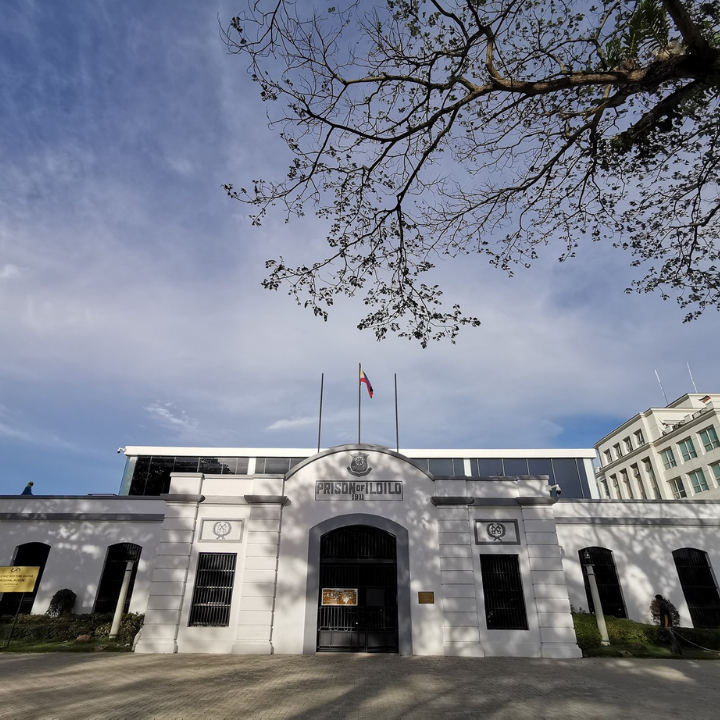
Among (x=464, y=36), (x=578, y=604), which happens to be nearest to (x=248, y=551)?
(x=578, y=604)

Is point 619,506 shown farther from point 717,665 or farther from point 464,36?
point 464,36

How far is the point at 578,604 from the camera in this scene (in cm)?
1623

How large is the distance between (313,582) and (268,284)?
9073 mm

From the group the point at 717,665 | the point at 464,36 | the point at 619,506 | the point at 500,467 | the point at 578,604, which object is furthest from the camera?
the point at 500,467

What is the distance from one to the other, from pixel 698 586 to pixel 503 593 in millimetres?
8389

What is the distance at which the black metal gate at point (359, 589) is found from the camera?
13.1m

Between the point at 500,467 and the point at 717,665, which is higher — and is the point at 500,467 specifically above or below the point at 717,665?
above

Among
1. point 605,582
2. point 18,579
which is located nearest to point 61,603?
point 18,579

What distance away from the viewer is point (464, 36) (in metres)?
7.12

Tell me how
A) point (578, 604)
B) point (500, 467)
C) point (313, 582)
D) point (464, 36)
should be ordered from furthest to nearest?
point (500, 467), point (578, 604), point (313, 582), point (464, 36)

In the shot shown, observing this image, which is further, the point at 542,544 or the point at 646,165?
the point at 542,544

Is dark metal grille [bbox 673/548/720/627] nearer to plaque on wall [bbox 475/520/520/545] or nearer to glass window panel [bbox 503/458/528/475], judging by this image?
plaque on wall [bbox 475/520/520/545]

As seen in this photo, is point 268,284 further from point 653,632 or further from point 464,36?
point 653,632

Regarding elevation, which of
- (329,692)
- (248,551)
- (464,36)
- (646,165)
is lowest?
(329,692)
